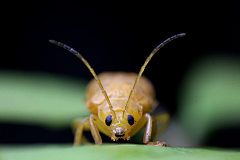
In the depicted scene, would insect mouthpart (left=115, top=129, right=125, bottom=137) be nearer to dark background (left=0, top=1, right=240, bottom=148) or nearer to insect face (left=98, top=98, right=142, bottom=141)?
insect face (left=98, top=98, right=142, bottom=141)

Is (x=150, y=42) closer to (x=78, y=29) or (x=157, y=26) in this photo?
(x=157, y=26)

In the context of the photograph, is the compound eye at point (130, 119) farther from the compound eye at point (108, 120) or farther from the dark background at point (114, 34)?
the dark background at point (114, 34)

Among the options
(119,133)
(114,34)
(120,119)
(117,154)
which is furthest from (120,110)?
(114,34)

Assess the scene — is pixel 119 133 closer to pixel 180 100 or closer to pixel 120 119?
pixel 120 119

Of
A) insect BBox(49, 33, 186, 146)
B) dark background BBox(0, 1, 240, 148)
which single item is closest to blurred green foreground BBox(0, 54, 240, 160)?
insect BBox(49, 33, 186, 146)

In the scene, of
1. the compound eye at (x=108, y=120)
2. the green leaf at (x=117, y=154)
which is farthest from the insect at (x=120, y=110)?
the green leaf at (x=117, y=154)

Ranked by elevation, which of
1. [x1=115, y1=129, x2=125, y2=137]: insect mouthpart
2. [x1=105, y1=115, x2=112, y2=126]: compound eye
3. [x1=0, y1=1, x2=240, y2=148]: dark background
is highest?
[x1=0, y1=1, x2=240, y2=148]: dark background

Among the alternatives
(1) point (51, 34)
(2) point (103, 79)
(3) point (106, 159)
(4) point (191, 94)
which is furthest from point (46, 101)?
(1) point (51, 34)

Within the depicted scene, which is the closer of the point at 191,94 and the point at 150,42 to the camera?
Answer: the point at 191,94
